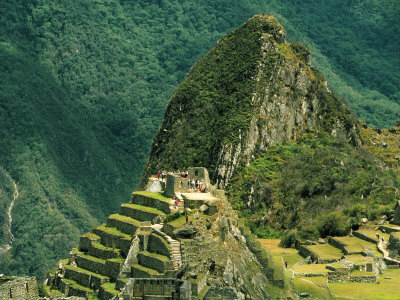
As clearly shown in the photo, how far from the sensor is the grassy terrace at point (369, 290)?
212 ft

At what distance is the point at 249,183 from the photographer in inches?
4850

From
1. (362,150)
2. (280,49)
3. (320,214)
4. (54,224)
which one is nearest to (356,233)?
(320,214)

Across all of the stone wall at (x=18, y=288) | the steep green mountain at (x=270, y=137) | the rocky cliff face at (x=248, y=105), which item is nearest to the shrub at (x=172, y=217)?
the stone wall at (x=18, y=288)

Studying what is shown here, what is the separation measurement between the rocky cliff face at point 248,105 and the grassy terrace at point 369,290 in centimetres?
6055

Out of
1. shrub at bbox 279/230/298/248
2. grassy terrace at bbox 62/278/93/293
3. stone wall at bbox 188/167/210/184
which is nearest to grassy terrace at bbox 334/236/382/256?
→ shrub at bbox 279/230/298/248

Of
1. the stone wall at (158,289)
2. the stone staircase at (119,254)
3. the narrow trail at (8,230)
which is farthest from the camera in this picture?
the narrow trail at (8,230)

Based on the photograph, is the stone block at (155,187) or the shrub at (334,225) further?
the shrub at (334,225)

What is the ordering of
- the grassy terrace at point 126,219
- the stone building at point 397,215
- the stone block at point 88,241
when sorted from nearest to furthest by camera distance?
the grassy terrace at point 126,219, the stone block at point 88,241, the stone building at point 397,215

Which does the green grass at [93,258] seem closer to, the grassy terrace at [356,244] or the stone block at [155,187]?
the stone block at [155,187]

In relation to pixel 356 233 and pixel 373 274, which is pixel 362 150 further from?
pixel 373 274

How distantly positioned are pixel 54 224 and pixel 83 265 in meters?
107

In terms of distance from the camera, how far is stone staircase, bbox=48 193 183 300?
2281 inches

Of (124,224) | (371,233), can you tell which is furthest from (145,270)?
(371,233)

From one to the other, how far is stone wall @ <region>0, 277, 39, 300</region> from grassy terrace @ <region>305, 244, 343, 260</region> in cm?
3413
